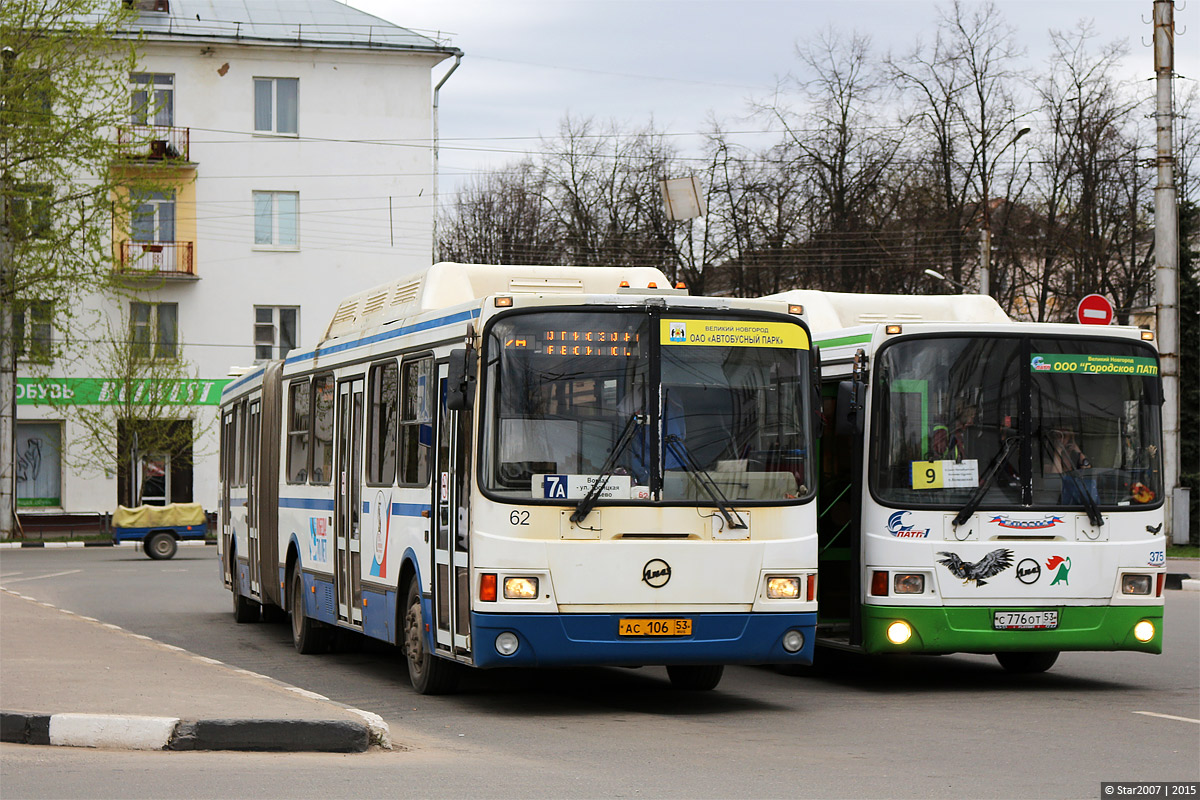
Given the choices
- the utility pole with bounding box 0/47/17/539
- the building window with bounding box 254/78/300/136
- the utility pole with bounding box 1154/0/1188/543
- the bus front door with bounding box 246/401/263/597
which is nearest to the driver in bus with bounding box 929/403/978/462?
the bus front door with bounding box 246/401/263/597

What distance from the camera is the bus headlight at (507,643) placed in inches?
425

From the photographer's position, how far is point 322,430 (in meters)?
15.5

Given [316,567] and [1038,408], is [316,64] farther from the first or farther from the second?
[1038,408]

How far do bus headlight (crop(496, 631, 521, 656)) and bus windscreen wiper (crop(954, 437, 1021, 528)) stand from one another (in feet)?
12.8

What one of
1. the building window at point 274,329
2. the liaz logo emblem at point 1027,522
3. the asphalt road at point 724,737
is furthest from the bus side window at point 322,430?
the building window at point 274,329

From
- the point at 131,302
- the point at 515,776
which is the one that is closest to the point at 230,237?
the point at 131,302

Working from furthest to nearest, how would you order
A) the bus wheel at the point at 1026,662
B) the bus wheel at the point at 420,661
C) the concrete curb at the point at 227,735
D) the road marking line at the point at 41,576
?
1. the road marking line at the point at 41,576
2. the bus wheel at the point at 1026,662
3. the bus wheel at the point at 420,661
4. the concrete curb at the point at 227,735

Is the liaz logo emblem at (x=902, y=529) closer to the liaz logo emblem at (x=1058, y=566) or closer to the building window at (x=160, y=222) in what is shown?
the liaz logo emblem at (x=1058, y=566)

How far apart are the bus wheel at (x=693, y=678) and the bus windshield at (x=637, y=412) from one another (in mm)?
2094

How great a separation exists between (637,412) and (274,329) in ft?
138

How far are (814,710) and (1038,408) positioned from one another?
3066 millimetres

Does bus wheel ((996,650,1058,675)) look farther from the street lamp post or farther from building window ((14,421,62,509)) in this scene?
building window ((14,421,62,509))

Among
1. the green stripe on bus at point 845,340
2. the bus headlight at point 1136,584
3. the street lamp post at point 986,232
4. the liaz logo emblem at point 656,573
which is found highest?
the street lamp post at point 986,232

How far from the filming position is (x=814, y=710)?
11984mm
